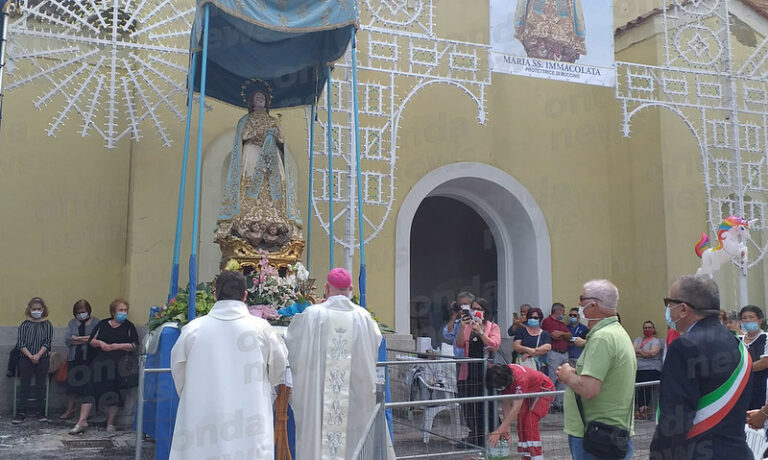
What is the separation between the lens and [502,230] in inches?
499

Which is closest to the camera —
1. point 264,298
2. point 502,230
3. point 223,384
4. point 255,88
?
point 223,384

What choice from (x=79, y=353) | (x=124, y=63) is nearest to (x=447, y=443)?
(x=79, y=353)

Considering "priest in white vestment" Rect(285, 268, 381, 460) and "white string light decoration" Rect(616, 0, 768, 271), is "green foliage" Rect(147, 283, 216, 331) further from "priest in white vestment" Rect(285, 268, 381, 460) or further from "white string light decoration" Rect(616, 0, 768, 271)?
"white string light decoration" Rect(616, 0, 768, 271)

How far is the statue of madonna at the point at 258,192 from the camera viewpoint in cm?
823

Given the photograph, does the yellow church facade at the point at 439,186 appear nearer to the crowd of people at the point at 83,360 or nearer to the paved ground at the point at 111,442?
the crowd of people at the point at 83,360

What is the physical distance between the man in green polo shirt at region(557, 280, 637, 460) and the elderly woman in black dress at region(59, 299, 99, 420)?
243 inches

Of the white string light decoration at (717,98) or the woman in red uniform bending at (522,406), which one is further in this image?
the white string light decoration at (717,98)

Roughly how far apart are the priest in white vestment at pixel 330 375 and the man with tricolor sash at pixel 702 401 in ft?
9.26

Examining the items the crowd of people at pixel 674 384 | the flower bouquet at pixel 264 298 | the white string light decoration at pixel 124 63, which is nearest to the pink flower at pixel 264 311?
the flower bouquet at pixel 264 298

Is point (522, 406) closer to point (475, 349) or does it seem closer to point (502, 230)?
point (475, 349)

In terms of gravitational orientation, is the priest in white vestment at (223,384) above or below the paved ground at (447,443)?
above

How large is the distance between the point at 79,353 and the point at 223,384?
4.80 m

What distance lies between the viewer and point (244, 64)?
9.15 meters

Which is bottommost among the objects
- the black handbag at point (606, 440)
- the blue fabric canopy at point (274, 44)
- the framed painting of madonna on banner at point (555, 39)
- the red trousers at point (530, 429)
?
the red trousers at point (530, 429)
